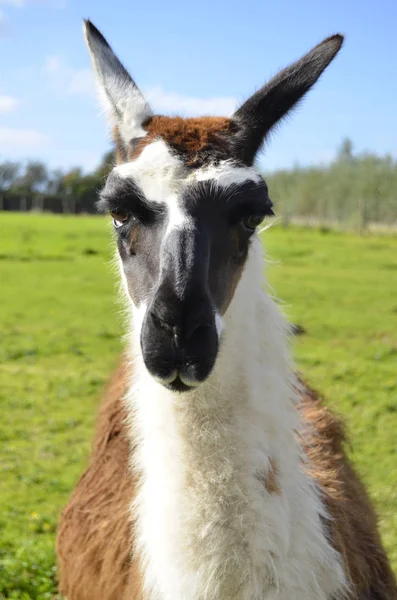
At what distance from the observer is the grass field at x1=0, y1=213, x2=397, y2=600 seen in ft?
16.9

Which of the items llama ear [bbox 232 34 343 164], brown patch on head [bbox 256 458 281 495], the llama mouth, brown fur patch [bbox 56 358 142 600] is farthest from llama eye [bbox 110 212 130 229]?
brown fur patch [bbox 56 358 142 600]

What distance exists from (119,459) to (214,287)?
1.35 meters

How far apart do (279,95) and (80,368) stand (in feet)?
24.5

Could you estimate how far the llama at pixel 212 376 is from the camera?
6.79 ft

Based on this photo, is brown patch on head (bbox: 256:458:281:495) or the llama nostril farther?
brown patch on head (bbox: 256:458:281:495)

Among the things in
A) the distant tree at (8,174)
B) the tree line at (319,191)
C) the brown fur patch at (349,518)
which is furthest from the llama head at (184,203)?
the distant tree at (8,174)

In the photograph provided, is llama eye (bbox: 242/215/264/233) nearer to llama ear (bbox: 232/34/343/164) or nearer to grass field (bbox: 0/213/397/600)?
llama ear (bbox: 232/34/343/164)

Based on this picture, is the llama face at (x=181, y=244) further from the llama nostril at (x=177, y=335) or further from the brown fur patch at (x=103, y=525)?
the brown fur patch at (x=103, y=525)

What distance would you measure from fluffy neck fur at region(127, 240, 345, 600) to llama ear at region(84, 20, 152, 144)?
66cm

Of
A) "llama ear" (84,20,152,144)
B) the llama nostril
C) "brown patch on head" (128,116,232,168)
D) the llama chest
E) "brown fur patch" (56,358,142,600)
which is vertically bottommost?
"brown fur patch" (56,358,142,600)

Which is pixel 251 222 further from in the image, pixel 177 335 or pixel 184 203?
pixel 177 335

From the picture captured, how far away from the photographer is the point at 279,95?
2389mm

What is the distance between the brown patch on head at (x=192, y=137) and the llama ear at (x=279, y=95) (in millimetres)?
67

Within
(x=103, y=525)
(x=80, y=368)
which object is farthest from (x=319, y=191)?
(x=103, y=525)
